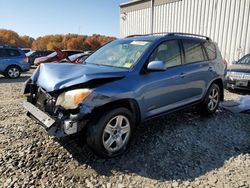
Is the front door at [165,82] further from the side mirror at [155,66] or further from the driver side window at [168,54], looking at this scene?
the side mirror at [155,66]

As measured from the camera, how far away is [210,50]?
5.70 m

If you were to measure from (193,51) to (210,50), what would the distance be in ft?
2.50

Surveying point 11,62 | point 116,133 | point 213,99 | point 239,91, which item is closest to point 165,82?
point 116,133

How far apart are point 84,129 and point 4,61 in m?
10.9

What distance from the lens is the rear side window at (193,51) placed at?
4938mm

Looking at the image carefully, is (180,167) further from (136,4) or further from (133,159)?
(136,4)

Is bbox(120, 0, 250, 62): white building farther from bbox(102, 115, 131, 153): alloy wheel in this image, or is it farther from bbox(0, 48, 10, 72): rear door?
bbox(102, 115, 131, 153): alloy wheel

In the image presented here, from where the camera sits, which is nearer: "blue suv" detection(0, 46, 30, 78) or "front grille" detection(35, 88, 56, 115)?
"front grille" detection(35, 88, 56, 115)

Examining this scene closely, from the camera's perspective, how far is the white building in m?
12.3

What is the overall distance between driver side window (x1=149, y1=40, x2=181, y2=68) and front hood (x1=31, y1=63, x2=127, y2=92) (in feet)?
2.50

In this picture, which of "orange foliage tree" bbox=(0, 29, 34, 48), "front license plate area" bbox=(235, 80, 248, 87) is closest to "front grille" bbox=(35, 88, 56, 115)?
"front license plate area" bbox=(235, 80, 248, 87)

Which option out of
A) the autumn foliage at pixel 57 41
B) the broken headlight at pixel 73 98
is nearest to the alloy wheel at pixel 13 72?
the broken headlight at pixel 73 98

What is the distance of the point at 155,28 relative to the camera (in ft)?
56.9

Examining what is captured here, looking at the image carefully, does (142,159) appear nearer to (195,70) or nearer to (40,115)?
(40,115)
